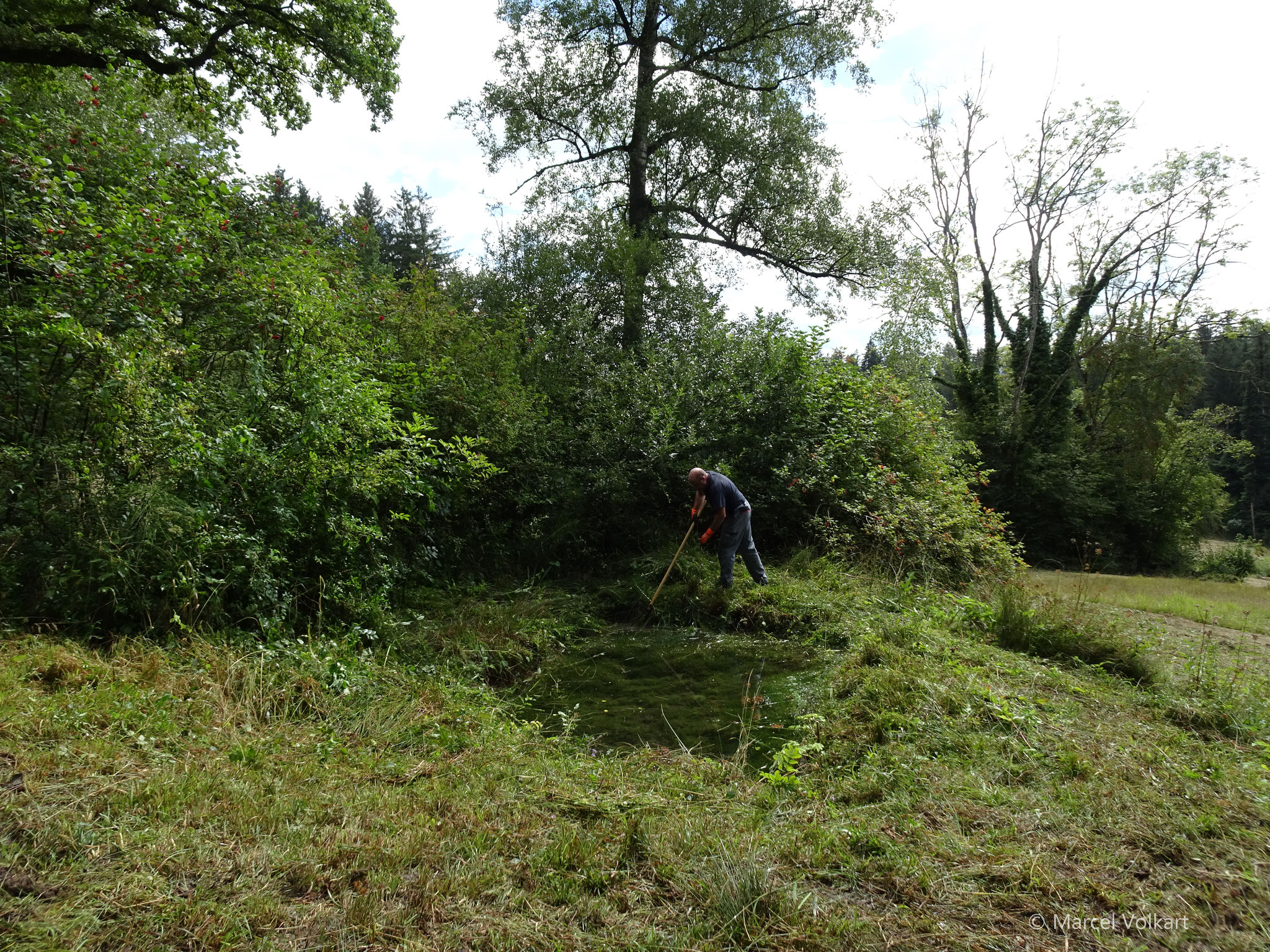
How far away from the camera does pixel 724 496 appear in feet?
29.9

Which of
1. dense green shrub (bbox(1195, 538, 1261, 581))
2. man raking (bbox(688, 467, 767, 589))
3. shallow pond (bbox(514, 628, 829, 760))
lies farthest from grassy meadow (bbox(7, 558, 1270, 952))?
dense green shrub (bbox(1195, 538, 1261, 581))

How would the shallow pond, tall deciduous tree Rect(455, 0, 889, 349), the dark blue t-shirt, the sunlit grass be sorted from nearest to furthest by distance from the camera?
1. the shallow pond
2. the sunlit grass
3. the dark blue t-shirt
4. tall deciduous tree Rect(455, 0, 889, 349)

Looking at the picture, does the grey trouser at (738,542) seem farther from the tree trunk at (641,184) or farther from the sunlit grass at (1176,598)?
the tree trunk at (641,184)

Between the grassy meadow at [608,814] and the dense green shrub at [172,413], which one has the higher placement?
the dense green shrub at [172,413]

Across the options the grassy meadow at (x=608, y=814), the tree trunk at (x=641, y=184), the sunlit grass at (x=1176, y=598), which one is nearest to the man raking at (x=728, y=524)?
the grassy meadow at (x=608, y=814)

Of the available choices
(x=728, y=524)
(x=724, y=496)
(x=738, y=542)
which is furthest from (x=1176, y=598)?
(x=724, y=496)

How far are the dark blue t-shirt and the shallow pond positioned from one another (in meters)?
1.82

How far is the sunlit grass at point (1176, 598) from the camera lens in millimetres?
8102

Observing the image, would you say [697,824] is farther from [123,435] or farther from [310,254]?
[310,254]

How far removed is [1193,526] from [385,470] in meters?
30.9

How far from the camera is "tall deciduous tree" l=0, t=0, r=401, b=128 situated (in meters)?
8.50

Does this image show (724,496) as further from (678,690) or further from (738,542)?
(678,690)

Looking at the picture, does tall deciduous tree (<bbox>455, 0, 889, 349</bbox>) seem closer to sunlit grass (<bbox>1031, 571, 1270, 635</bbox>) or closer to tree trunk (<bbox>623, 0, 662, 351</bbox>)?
tree trunk (<bbox>623, 0, 662, 351</bbox>)

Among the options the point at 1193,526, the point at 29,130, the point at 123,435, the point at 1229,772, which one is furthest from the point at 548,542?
the point at 1193,526
